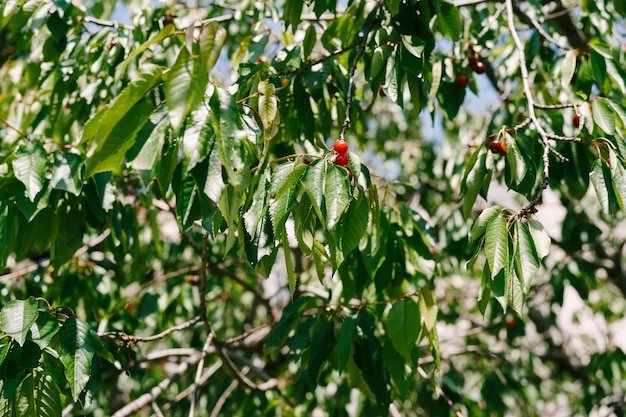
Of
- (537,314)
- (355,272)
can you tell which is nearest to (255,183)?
(355,272)

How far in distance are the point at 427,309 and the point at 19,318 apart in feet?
3.27

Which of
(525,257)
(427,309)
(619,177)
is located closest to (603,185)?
(619,177)

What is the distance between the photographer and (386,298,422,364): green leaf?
1590 mm

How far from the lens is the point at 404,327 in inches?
63.4

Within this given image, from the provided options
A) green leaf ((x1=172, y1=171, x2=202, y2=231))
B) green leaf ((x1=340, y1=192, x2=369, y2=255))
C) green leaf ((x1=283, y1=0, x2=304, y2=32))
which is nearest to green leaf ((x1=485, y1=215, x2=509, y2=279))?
green leaf ((x1=340, y1=192, x2=369, y2=255))

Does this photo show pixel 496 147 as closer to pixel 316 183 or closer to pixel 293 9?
pixel 293 9

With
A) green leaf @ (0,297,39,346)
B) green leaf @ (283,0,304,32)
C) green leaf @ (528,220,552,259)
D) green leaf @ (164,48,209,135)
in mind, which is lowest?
green leaf @ (0,297,39,346)

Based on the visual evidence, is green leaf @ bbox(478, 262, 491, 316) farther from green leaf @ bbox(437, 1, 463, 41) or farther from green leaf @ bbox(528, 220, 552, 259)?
green leaf @ bbox(437, 1, 463, 41)

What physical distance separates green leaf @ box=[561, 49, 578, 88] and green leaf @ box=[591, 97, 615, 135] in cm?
32

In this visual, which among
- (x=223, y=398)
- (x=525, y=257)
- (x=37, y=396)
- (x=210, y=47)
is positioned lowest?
(x=223, y=398)

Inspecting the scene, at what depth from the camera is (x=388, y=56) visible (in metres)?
1.64

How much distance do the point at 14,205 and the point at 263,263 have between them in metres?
0.89

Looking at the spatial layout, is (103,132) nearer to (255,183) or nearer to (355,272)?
(255,183)

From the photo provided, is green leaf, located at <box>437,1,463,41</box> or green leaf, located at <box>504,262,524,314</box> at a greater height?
green leaf, located at <box>437,1,463,41</box>
